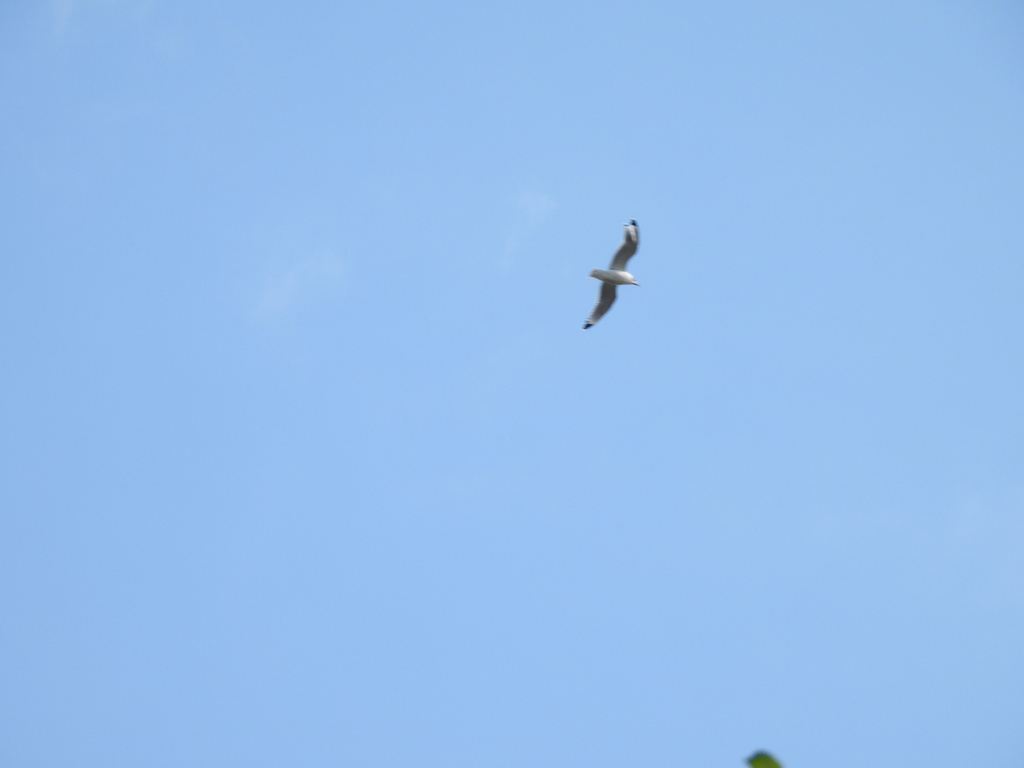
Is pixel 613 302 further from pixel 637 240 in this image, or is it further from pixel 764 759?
pixel 764 759

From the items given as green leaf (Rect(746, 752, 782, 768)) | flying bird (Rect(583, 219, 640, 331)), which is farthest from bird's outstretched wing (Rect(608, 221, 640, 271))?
green leaf (Rect(746, 752, 782, 768))

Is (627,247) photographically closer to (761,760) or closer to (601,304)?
(601,304)

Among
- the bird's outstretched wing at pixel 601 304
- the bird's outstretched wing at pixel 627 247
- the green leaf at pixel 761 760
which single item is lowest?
the green leaf at pixel 761 760

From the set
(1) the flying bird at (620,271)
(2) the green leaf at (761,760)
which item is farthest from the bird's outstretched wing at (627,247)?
(2) the green leaf at (761,760)

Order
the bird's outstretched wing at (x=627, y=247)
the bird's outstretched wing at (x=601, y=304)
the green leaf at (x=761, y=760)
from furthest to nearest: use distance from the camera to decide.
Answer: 1. the bird's outstretched wing at (x=601, y=304)
2. the bird's outstretched wing at (x=627, y=247)
3. the green leaf at (x=761, y=760)

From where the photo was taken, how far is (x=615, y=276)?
28156 millimetres

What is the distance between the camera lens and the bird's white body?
28.1 metres

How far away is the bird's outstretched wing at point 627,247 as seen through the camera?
91.2 ft

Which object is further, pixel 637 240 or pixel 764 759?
pixel 637 240

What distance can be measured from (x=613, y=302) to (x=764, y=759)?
1008 inches

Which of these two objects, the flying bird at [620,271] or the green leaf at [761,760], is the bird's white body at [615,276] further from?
the green leaf at [761,760]

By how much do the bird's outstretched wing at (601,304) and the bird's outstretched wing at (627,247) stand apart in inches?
40.9

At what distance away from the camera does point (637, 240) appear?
28.0 m

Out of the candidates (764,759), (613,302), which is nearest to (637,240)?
(613,302)
